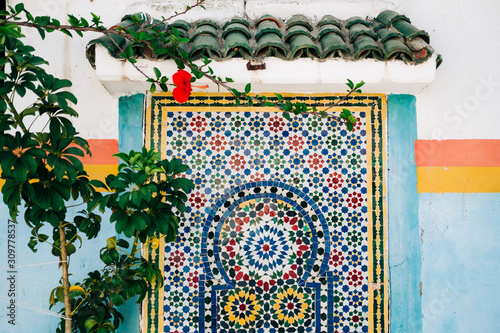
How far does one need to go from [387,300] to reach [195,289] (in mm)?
1261

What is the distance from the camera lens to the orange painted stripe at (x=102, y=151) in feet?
9.62

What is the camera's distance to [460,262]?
2.93 m

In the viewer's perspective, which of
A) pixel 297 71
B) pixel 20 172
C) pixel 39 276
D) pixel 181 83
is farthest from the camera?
pixel 39 276

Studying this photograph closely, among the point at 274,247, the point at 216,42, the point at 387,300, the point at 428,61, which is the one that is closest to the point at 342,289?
the point at 387,300

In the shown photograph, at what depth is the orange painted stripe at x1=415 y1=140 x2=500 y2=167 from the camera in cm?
296

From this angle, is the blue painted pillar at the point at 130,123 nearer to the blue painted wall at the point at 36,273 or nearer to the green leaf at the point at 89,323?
the blue painted wall at the point at 36,273

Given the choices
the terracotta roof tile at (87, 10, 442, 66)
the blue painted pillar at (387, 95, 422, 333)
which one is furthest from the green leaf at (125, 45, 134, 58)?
the blue painted pillar at (387, 95, 422, 333)

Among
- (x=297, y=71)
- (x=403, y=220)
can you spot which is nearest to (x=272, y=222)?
(x=403, y=220)

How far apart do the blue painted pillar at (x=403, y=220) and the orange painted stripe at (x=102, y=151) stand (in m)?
1.84

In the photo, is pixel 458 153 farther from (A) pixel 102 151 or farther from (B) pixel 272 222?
(A) pixel 102 151

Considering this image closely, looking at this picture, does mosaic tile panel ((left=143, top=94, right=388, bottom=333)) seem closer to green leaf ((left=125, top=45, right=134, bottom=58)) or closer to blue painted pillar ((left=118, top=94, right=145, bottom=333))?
blue painted pillar ((left=118, top=94, right=145, bottom=333))

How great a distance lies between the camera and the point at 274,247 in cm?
296

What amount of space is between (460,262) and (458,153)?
28.3 inches

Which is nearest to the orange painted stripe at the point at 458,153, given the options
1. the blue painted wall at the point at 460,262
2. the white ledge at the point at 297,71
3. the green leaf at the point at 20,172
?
the blue painted wall at the point at 460,262
